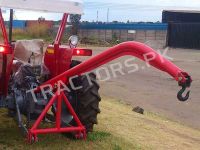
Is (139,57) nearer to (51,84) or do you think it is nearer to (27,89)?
(51,84)

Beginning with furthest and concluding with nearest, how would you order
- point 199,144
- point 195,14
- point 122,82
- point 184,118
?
point 195,14, point 122,82, point 184,118, point 199,144

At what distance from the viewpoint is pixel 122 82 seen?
15.2 meters

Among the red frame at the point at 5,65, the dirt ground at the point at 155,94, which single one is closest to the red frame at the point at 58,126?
the red frame at the point at 5,65

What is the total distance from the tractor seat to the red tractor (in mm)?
14

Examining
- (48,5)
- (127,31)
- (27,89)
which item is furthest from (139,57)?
(127,31)

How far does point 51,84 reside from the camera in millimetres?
5871

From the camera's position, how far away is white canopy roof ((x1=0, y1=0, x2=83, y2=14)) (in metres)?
5.24

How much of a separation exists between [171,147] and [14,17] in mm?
2870

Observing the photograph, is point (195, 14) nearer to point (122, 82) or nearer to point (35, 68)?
point (122, 82)

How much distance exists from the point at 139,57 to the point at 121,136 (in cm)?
211

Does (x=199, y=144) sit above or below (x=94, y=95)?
below

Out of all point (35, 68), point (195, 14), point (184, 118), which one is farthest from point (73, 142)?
point (195, 14)

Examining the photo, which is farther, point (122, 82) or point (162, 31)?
point (162, 31)

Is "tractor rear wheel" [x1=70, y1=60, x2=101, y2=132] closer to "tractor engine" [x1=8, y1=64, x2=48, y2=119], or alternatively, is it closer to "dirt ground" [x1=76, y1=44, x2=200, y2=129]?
"tractor engine" [x1=8, y1=64, x2=48, y2=119]
